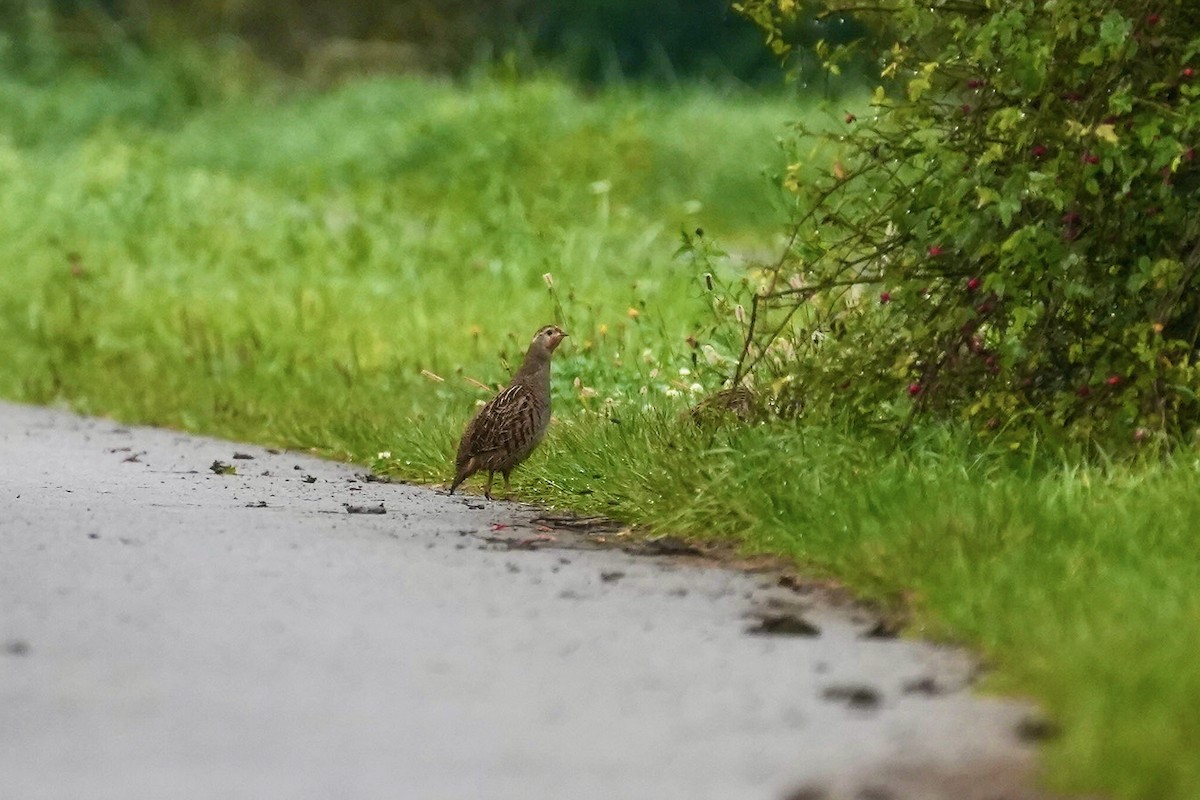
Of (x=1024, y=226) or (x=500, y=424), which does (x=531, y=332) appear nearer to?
(x=500, y=424)

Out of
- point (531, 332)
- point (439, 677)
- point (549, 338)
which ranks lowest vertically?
point (531, 332)

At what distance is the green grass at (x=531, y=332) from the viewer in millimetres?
6367

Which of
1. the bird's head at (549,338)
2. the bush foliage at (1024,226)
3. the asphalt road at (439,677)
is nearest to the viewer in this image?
the asphalt road at (439,677)

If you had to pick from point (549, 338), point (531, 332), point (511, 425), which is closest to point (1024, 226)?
point (511, 425)

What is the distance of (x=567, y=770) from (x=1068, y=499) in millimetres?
3007

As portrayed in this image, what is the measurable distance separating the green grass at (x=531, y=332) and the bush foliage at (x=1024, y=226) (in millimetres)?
302

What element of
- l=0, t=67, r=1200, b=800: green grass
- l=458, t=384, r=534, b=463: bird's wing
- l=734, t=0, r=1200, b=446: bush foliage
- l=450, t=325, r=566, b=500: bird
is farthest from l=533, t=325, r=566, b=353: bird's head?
l=734, t=0, r=1200, b=446: bush foliage

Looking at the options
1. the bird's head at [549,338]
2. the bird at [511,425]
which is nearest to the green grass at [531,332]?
the bird at [511,425]

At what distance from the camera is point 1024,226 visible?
796 centimetres

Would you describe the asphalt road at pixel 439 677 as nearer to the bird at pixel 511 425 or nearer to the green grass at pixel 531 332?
the green grass at pixel 531 332

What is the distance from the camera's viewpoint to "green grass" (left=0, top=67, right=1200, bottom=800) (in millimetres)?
6367

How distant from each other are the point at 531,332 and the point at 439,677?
26.8 ft

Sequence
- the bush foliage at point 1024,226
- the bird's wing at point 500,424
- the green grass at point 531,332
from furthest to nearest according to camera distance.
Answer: the bird's wing at point 500,424 < the bush foliage at point 1024,226 < the green grass at point 531,332

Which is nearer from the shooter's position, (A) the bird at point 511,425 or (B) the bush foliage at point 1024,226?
(B) the bush foliage at point 1024,226
